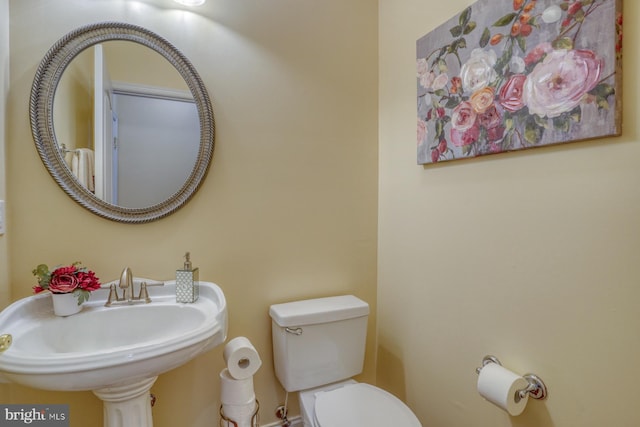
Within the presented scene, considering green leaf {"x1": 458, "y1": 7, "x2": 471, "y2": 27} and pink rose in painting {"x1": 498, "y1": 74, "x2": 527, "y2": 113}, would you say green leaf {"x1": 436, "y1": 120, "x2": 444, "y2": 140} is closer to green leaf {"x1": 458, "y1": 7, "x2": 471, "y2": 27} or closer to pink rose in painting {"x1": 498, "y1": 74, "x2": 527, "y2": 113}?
pink rose in painting {"x1": 498, "y1": 74, "x2": 527, "y2": 113}

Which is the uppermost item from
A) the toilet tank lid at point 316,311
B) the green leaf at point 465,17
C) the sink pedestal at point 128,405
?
the green leaf at point 465,17

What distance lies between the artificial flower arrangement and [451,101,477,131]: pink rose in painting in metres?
1.48

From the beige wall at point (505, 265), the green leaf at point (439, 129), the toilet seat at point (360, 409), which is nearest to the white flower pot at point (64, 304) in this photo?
the toilet seat at point (360, 409)

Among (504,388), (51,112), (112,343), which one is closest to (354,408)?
(504,388)

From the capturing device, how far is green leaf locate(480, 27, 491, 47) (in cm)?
109

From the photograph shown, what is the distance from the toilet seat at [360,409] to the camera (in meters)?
1.14

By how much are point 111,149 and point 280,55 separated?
0.87 metres

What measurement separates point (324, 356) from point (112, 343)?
0.86 metres

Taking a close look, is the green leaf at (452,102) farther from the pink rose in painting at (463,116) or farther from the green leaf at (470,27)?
the green leaf at (470,27)

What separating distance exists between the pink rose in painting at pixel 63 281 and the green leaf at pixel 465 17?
1.70 m

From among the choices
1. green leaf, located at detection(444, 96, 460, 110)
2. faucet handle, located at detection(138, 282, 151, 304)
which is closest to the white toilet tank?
faucet handle, located at detection(138, 282, 151, 304)

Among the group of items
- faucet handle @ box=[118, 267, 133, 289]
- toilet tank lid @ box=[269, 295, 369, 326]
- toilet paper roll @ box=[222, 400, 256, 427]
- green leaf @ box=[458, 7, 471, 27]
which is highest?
green leaf @ box=[458, 7, 471, 27]

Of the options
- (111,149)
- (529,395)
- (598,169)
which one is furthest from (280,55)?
(529,395)

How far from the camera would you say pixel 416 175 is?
4.82 ft
